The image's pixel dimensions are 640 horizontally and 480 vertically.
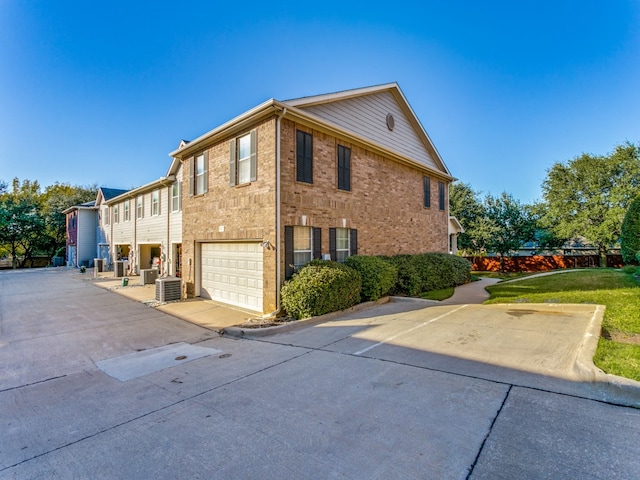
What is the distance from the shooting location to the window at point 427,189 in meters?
16.7

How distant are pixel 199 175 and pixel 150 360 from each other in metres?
8.31

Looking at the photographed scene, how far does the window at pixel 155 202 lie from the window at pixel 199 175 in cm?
705

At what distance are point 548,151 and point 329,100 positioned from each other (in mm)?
27952

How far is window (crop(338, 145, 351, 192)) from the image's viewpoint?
11.6 m

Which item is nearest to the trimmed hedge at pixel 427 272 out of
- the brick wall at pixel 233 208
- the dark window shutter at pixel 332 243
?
the dark window shutter at pixel 332 243

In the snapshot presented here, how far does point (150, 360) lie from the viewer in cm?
627

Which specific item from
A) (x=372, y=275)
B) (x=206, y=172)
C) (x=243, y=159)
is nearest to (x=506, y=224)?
(x=372, y=275)

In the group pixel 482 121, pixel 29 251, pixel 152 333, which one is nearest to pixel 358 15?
pixel 482 121

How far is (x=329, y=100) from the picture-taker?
449 inches

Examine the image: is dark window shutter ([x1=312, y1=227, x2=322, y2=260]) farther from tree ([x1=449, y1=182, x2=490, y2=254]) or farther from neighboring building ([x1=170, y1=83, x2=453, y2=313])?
tree ([x1=449, y1=182, x2=490, y2=254])

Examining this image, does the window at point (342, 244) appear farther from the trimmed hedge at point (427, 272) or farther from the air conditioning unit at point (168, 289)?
the air conditioning unit at point (168, 289)

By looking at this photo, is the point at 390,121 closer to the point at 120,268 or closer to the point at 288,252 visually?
the point at 288,252

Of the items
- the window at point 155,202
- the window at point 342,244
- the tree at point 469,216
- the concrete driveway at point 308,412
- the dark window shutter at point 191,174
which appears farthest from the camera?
the tree at point 469,216

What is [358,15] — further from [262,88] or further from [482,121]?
[482,121]
